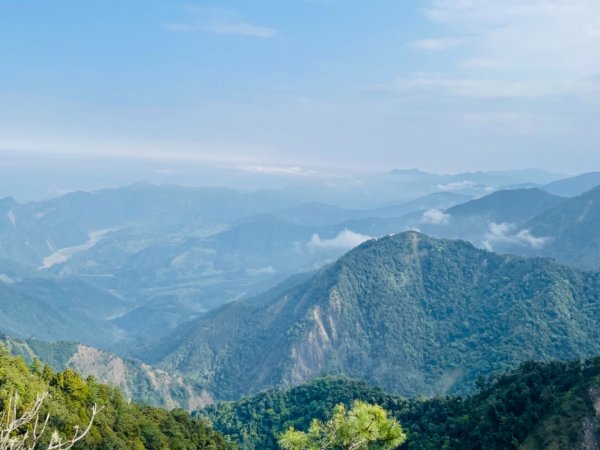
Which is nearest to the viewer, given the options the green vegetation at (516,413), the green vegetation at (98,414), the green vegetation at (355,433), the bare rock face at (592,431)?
the green vegetation at (355,433)

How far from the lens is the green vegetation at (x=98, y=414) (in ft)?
166

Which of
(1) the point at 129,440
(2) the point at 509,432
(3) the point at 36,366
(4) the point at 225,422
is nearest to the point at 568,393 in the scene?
(2) the point at 509,432

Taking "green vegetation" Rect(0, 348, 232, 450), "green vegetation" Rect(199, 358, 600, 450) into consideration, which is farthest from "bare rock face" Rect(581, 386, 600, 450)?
"green vegetation" Rect(0, 348, 232, 450)

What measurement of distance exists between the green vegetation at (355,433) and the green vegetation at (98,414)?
26.9m

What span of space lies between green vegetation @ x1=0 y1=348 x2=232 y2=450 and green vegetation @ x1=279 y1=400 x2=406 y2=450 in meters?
26.9

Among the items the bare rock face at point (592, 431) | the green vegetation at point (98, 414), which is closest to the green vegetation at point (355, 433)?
the green vegetation at point (98, 414)

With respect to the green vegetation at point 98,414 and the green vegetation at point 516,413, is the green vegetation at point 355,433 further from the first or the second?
the green vegetation at point 98,414

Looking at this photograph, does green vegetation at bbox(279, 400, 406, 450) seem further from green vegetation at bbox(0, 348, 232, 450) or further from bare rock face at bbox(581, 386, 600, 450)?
bare rock face at bbox(581, 386, 600, 450)

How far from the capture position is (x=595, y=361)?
66.9 metres

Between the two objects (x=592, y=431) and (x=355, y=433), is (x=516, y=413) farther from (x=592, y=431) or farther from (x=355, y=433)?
(x=355, y=433)

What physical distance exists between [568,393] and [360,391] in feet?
211

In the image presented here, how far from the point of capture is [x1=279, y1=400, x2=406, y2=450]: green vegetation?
27109 mm

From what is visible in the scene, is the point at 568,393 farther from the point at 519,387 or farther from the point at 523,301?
the point at 523,301

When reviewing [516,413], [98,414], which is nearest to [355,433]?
[98,414]
